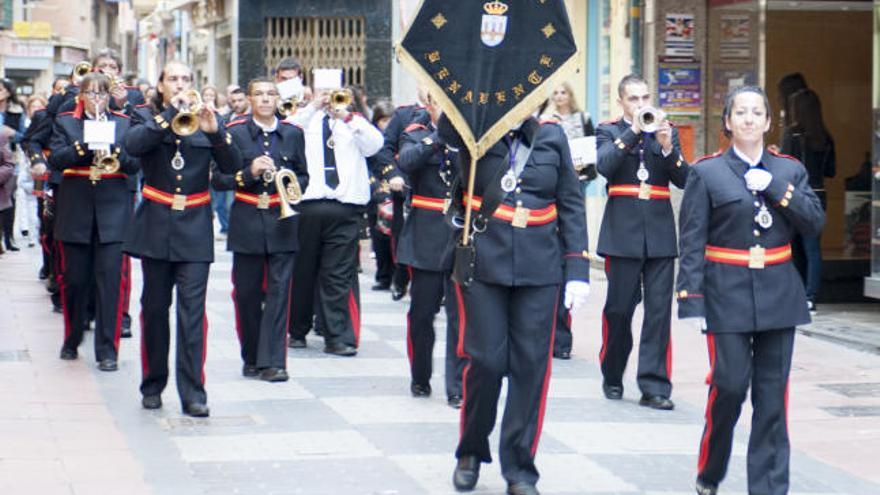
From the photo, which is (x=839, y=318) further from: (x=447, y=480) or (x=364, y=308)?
(x=447, y=480)

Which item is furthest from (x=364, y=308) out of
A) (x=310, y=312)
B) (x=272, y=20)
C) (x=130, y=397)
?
(x=272, y=20)

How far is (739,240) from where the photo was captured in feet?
24.4

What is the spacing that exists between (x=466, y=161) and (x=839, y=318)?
24.6 ft

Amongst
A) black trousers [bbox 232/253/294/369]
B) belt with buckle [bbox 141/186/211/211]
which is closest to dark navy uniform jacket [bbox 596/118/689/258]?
black trousers [bbox 232/253/294/369]

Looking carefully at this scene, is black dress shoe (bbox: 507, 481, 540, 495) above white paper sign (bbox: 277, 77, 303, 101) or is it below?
below

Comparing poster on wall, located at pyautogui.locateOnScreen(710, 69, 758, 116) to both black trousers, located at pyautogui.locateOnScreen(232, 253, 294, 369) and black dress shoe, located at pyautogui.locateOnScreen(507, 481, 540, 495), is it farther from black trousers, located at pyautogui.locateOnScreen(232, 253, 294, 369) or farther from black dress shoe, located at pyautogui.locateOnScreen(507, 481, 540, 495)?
black dress shoe, located at pyautogui.locateOnScreen(507, 481, 540, 495)

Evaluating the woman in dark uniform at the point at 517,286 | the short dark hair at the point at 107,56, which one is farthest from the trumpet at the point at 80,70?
the woman in dark uniform at the point at 517,286

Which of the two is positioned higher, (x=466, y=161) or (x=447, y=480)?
(x=466, y=161)

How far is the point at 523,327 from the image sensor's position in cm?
773

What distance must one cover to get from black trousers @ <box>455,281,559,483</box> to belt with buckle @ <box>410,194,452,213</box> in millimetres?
2630

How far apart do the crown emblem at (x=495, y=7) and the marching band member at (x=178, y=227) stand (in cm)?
217

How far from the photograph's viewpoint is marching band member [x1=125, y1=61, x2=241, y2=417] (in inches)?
379

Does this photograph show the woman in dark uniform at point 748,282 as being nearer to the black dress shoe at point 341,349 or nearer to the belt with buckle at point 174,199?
the belt with buckle at point 174,199

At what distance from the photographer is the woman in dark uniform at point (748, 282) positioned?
7.35 meters
